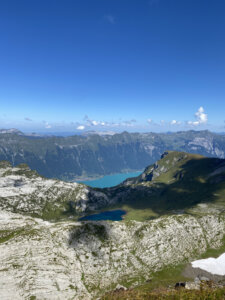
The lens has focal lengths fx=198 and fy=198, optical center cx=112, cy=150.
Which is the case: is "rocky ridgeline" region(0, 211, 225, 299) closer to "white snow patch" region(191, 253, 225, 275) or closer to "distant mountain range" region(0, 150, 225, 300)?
"distant mountain range" region(0, 150, 225, 300)

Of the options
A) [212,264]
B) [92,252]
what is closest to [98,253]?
[92,252]

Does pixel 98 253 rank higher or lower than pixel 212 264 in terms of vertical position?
lower

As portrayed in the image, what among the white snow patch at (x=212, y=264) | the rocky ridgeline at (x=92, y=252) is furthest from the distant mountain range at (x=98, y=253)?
the white snow patch at (x=212, y=264)

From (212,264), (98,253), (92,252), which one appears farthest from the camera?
(98,253)

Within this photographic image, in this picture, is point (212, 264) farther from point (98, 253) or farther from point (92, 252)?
point (92, 252)

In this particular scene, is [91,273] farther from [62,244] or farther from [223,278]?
[223,278]

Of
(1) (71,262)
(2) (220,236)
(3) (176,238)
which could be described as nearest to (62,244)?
(1) (71,262)
